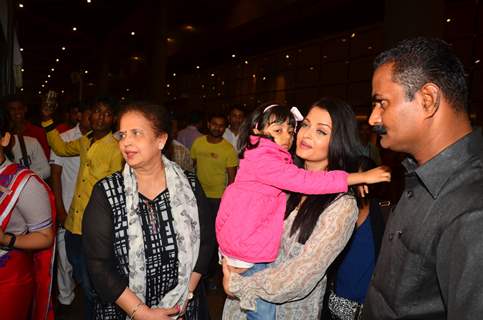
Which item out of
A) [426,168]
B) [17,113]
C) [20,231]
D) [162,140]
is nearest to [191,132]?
[17,113]

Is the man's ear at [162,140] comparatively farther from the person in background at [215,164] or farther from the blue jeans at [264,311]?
the person in background at [215,164]

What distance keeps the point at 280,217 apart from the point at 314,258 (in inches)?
18.4

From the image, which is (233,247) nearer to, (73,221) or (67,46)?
(73,221)

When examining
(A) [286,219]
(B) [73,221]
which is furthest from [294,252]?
(B) [73,221]

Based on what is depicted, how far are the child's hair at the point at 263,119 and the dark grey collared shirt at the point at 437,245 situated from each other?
3.22 ft

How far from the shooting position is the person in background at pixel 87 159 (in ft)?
11.4

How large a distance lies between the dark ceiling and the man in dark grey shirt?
873 cm

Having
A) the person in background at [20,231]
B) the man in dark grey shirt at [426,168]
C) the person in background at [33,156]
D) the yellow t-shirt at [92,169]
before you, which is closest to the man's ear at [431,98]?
the man in dark grey shirt at [426,168]

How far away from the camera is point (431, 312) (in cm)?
126

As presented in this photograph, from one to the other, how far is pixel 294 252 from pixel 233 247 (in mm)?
366

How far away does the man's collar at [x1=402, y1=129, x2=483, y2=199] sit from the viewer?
→ 1260 millimetres

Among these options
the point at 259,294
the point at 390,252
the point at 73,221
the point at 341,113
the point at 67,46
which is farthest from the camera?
the point at 67,46

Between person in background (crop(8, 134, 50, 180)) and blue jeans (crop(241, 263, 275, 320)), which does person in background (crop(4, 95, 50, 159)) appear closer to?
person in background (crop(8, 134, 50, 180))

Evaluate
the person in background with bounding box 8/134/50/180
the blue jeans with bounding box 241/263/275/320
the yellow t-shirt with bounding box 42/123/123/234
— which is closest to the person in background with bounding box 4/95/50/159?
the person in background with bounding box 8/134/50/180
